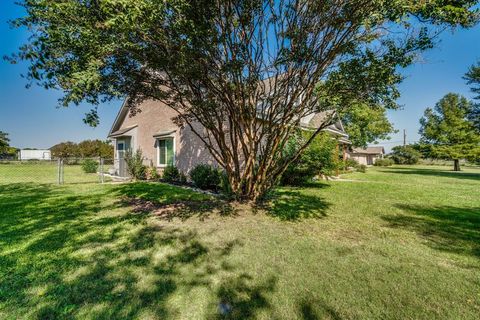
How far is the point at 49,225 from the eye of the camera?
5.12 m

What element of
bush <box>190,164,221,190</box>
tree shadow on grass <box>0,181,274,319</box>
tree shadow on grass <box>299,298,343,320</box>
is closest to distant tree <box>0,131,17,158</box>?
bush <box>190,164,221,190</box>

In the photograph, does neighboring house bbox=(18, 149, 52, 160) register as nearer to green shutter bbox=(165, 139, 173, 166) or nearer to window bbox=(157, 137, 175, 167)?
window bbox=(157, 137, 175, 167)

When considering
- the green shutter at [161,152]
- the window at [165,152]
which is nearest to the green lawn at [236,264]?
the window at [165,152]

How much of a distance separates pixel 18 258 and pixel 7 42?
5247mm

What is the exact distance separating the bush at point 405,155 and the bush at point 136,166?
5177cm

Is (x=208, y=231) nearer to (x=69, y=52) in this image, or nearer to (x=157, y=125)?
(x=69, y=52)

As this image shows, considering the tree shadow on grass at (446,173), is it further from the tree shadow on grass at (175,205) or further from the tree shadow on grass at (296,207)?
the tree shadow on grass at (175,205)

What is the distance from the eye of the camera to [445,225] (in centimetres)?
556

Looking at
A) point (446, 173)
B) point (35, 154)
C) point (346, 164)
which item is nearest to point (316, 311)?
point (346, 164)

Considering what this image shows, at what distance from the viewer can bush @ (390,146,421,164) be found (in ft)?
155

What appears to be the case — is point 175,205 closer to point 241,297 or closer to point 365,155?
point 241,297

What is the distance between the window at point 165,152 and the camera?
13.5 meters

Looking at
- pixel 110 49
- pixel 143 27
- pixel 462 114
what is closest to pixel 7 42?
pixel 110 49

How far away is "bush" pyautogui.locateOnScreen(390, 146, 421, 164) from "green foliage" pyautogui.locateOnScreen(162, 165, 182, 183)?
5086 centimetres
